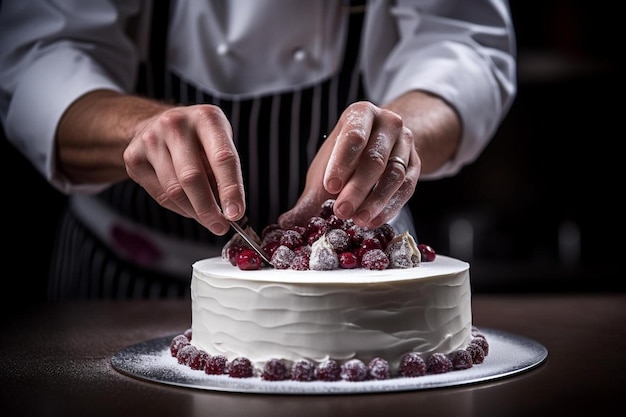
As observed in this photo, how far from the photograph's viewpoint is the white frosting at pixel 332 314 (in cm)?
126

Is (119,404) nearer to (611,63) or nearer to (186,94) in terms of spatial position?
(186,94)

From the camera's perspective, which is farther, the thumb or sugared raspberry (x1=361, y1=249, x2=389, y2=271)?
the thumb

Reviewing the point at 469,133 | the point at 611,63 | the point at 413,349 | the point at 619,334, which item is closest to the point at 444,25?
the point at 469,133

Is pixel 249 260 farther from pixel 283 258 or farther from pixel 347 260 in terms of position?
pixel 347 260

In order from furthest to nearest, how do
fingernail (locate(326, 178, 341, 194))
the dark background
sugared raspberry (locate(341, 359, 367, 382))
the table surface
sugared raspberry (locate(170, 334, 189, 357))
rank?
the dark background, sugared raspberry (locate(170, 334, 189, 357)), fingernail (locate(326, 178, 341, 194)), sugared raspberry (locate(341, 359, 367, 382)), the table surface

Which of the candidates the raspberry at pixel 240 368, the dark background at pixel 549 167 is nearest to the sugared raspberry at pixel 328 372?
the raspberry at pixel 240 368

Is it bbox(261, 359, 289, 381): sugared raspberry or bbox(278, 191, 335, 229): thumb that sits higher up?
bbox(278, 191, 335, 229): thumb

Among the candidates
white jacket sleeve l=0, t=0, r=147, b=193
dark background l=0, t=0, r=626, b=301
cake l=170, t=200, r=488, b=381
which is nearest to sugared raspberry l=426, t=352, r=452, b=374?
cake l=170, t=200, r=488, b=381

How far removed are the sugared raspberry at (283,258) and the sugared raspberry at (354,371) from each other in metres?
0.22

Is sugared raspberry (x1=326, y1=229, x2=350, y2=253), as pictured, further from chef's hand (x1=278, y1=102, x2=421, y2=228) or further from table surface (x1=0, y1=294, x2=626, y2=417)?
table surface (x1=0, y1=294, x2=626, y2=417)

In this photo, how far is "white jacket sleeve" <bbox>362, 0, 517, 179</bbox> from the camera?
209cm

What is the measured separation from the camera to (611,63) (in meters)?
4.05

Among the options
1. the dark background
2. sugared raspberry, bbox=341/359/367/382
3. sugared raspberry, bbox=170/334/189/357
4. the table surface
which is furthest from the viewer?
the dark background

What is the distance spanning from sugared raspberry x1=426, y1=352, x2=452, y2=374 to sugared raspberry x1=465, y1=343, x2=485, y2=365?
2.8 inches
